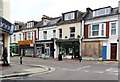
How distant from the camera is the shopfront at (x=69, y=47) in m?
32.5

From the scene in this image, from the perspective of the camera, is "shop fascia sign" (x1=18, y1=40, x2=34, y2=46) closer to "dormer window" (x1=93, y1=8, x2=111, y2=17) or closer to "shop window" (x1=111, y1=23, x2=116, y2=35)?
"dormer window" (x1=93, y1=8, x2=111, y2=17)

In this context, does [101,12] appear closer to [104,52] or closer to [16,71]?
[104,52]

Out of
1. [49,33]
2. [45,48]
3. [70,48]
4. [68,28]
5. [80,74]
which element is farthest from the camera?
[45,48]

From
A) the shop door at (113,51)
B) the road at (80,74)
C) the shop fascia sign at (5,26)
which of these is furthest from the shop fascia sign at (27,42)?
the shop fascia sign at (5,26)

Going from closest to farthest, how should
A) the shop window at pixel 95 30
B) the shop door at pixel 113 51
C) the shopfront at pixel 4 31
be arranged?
the shopfront at pixel 4 31 → the shop door at pixel 113 51 → the shop window at pixel 95 30

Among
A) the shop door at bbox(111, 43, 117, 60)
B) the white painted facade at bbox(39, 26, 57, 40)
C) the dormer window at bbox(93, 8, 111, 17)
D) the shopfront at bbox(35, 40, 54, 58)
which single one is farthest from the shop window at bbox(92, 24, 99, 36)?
the shopfront at bbox(35, 40, 54, 58)

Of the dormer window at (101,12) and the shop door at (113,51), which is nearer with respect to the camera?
the shop door at (113,51)

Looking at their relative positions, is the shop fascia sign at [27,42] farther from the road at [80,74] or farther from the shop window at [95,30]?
the road at [80,74]

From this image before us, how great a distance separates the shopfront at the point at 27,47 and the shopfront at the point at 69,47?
26.6 ft

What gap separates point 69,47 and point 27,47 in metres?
12.2

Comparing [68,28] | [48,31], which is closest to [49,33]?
[48,31]

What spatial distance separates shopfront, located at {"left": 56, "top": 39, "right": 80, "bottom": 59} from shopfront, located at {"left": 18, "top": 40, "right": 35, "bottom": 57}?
811cm

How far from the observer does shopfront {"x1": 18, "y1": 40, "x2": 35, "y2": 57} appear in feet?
136

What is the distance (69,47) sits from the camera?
33719 millimetres
